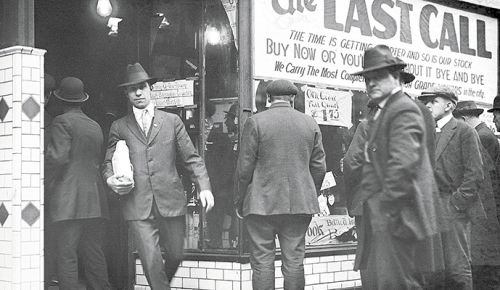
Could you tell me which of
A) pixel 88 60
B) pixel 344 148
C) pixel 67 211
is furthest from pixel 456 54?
pixel 67 211

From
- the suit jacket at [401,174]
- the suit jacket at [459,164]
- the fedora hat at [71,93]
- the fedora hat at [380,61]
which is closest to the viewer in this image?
the suit jacket at [401,174]

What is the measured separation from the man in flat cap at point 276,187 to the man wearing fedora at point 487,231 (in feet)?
6.73

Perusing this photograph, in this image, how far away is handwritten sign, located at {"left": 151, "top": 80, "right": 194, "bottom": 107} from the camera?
8.73 m

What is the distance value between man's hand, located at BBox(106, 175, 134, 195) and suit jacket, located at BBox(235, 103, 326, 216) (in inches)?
38.3

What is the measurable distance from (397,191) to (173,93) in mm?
3884

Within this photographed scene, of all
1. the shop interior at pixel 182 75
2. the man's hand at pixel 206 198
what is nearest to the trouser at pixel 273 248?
the man's hand at pixel 206 198

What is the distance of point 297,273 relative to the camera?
7.21 meters

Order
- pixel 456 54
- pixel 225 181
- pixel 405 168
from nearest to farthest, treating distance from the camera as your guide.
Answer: pixel 405 168 → pixel 225 181 → pixel 456 54

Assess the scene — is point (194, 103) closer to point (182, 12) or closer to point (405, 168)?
point (182, 12)

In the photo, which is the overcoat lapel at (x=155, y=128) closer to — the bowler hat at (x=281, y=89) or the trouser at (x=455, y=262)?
the bowler hat at (x=281, y=89)

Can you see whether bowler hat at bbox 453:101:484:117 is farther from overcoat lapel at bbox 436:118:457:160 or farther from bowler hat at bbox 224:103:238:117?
bowler hat at bbox 224:103:238:117

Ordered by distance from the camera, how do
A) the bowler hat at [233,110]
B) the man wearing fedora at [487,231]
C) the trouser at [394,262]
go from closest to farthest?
the trouser at [394,262] < the bowler hat at [233,110] < the man wearing fedora at [487,231]

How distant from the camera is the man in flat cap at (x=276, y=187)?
7.18 m

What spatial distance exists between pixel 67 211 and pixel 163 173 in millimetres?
1041
